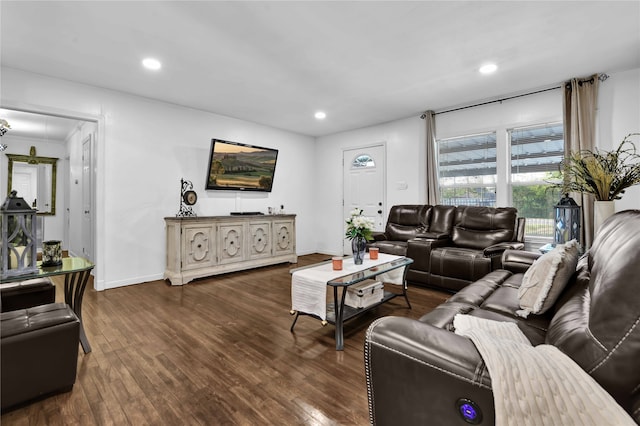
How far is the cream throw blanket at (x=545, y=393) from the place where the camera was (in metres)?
0.71

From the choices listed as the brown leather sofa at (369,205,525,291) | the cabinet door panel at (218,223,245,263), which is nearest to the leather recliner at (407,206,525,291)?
the brown leather sofa at (369,205,525,291)

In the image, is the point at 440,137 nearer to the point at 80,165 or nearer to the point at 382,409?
the point at 382,409

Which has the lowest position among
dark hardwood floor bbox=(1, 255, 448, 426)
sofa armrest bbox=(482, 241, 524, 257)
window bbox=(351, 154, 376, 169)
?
dark hardwood floor bbox=(1, 255, 448, 426)

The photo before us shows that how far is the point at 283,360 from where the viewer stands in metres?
2.11

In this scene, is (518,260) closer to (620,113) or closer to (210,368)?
(620,113)

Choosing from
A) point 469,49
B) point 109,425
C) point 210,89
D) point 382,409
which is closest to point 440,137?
point 469,49

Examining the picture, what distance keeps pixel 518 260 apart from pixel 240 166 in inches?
168

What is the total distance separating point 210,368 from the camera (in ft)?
6.59

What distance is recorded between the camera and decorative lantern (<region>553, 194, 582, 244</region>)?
310 centimetres

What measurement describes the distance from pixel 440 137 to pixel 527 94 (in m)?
1.25

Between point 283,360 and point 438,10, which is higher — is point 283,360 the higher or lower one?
the lower one

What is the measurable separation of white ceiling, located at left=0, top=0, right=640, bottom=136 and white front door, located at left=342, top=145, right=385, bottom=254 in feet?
5.60

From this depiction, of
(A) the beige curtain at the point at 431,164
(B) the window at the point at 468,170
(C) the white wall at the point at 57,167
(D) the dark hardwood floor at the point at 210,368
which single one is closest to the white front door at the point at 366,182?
(A) the beige curtain at the point at 431,164

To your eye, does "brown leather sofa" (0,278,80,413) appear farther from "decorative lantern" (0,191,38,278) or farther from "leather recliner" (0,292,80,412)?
"decorative lantern" (0,191,38,278)
